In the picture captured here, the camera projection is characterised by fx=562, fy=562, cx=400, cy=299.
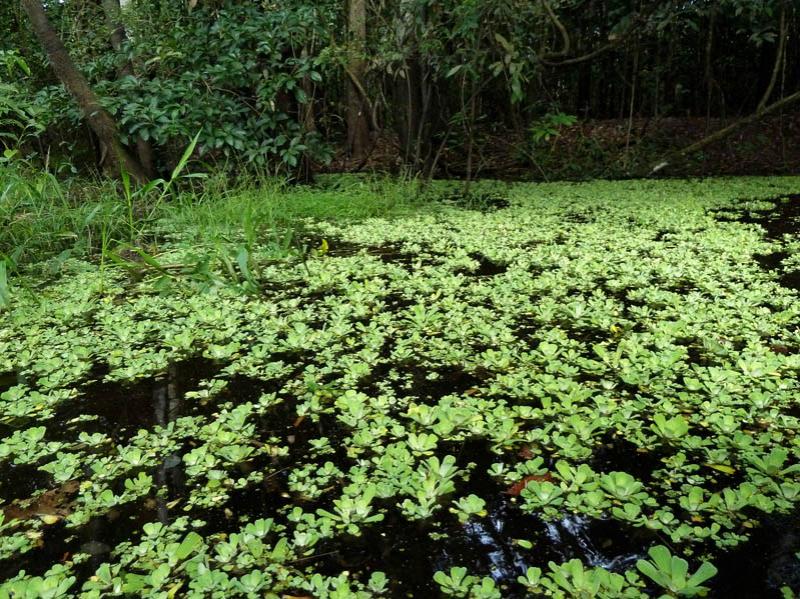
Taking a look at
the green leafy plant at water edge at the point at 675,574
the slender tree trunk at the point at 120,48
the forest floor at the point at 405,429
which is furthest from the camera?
the slender tree trunk at the point at 120,48

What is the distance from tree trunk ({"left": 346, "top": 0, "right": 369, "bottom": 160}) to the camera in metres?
6.03

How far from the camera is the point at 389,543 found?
1063mm

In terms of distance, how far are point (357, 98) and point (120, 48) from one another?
2.88 metres

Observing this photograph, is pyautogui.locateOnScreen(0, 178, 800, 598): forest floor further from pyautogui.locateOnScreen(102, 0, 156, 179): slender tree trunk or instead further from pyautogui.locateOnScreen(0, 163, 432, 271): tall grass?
pyautogui.locateOnScreen(102, 0, 156, 179): slender tree trunk

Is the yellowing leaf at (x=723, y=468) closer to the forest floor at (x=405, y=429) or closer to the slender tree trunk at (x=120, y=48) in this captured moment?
the forest floor at (x=405, y=429)

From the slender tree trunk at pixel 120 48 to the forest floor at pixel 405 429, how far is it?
2.33 metres

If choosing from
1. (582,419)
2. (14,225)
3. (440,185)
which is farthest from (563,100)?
(582,419)

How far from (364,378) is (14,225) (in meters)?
2.65

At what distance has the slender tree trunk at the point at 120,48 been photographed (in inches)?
192

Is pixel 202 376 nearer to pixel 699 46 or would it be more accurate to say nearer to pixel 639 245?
pixel 639 245

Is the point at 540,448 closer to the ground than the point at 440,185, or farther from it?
closer to the ground

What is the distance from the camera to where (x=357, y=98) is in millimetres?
7012

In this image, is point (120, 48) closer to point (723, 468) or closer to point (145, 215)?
point (145, 215)

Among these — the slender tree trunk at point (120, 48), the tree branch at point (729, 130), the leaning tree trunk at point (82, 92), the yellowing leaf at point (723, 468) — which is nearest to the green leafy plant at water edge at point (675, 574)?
the yellowing leaf at point (723, 468)
